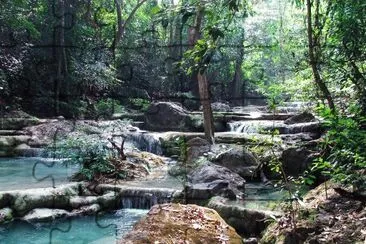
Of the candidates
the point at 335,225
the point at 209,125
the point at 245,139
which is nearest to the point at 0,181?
the point at 209,125

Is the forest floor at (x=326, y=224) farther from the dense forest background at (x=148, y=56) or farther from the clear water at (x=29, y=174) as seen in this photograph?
the clear water at (x=29, y=174)

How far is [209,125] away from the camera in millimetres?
7770

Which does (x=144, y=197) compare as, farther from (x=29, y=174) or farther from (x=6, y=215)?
(x=29, y=174)

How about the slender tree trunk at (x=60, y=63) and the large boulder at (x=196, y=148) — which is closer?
the large boulder at (x=196, y=148)

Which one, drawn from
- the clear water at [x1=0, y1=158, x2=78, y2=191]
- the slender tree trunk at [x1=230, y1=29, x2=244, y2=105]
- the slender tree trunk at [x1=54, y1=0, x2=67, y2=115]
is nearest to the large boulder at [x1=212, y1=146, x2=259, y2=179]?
the clear water at [x1=0, y1=158, x2=78, y2=191]

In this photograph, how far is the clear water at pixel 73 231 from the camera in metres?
4.08

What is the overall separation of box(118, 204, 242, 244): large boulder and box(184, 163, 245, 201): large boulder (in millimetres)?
1587

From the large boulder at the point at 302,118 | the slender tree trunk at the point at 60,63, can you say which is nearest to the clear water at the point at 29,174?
the slender tree trunk at the point at 60,63

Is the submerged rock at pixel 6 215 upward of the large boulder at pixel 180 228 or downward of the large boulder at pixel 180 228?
downward

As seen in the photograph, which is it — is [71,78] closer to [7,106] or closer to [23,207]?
[7,106]

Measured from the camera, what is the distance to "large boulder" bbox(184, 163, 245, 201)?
466 cm

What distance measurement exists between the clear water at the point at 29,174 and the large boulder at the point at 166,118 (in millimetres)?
4261

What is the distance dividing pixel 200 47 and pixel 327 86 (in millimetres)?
3230

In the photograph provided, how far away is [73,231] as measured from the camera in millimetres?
4320
